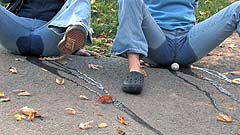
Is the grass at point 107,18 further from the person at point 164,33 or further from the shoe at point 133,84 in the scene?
the shoe at point 133,84

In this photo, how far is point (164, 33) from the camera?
445 centimetres

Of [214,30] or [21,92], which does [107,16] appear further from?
[21,92]

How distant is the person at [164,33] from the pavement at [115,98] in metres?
0.14

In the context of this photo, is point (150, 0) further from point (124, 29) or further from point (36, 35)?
point (36, 35)

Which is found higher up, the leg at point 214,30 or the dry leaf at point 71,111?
the leg at point 214,30

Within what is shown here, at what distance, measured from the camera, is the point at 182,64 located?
4625 millimetres

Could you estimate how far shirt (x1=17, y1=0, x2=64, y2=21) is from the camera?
4598 millimetres

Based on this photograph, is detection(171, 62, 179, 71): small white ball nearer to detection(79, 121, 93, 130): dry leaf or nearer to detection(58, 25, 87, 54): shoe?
detection(58, 25, 87, 54): shoe

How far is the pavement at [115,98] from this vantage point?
11.1 ft

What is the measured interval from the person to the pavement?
0.14 meters

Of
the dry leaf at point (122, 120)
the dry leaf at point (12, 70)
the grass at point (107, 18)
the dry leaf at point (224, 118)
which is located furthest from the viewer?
the grass at point (107, 18)

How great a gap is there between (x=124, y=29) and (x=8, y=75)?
888mm


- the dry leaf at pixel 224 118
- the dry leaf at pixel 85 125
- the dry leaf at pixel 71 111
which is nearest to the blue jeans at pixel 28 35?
the dry leaf at pixel 71 111

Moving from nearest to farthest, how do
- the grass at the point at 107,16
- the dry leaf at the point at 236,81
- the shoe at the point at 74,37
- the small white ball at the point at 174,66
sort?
the shoe at the point at 74,37 → the dry leaf at the point at 236,81 → the small white ball at the point at 174,66 → the grass at the point at 107,16
